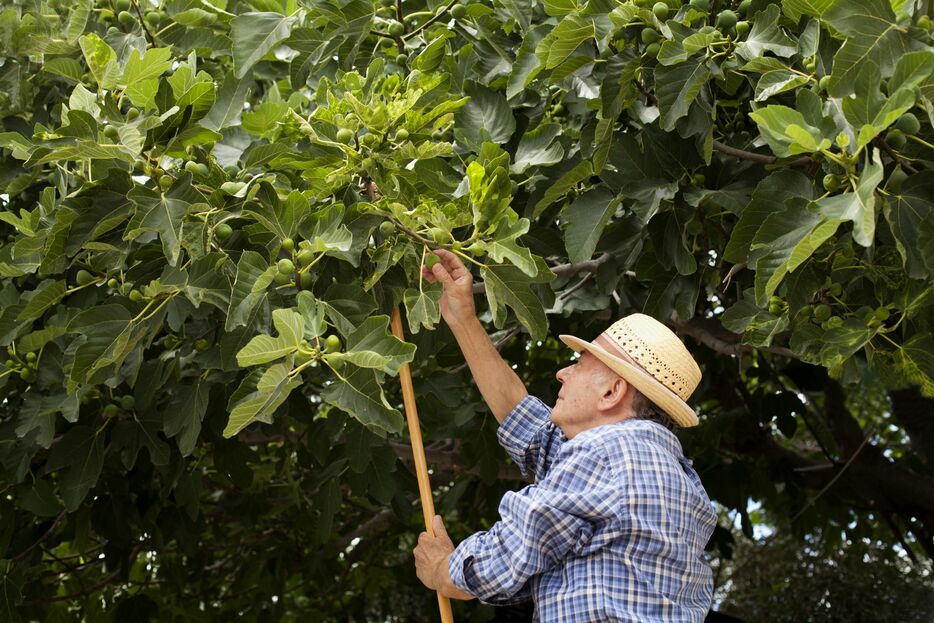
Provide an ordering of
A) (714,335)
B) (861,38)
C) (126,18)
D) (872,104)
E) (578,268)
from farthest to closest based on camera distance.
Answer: (714,335) → (578,268) → (126,18) → (861,38) → (872,104)

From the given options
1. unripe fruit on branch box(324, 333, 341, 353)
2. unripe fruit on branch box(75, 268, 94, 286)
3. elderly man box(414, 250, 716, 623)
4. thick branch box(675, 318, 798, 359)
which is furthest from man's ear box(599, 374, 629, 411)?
unripe fruit on branch box(75, 268, 94, 286)

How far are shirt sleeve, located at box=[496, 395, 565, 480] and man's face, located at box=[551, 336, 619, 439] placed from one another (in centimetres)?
15

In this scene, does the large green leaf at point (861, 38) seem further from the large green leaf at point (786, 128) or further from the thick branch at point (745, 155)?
the thick branch at point (745, 155)

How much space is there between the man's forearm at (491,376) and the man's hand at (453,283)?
54 mm

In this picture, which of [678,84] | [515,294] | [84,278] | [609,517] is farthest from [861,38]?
[84,278]

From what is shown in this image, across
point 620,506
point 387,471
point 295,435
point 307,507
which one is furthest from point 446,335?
point 307,507

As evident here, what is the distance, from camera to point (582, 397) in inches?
93.7

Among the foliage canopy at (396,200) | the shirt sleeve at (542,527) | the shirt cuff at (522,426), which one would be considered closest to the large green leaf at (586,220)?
the foliage canopy at (396,200)

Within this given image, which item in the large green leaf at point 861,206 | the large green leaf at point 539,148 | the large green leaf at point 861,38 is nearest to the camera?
the large green leaf at point 861,206

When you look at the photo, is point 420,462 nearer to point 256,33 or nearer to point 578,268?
point 578,268

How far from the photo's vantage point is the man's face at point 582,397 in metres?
2.37

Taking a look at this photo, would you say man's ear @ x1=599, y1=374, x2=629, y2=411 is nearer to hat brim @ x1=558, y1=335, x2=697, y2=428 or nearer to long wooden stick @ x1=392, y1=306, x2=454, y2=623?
hat brim @ x1=558, y1=335, x2=697, y2=428

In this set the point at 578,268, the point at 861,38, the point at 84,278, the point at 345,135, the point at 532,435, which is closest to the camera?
the point at 861,38

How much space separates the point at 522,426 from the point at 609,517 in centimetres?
51
